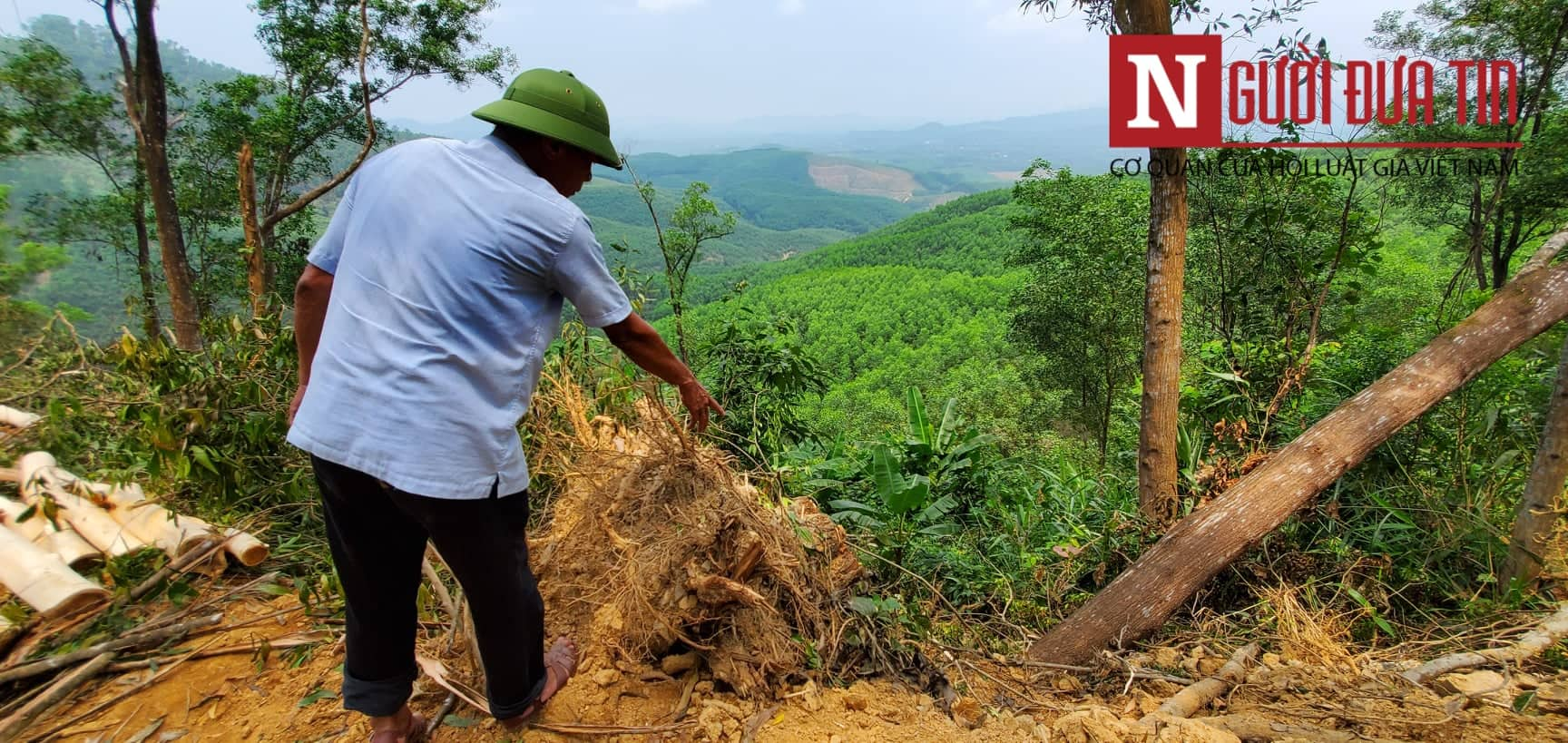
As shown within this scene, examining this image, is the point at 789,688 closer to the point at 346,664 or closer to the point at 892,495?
the point at 346,664

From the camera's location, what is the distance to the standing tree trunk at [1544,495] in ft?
8.57

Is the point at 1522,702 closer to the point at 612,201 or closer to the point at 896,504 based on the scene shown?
the point at 896,504

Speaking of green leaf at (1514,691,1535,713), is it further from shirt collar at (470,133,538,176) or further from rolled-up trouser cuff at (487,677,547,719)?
shirt collar at (470,133,538,176)

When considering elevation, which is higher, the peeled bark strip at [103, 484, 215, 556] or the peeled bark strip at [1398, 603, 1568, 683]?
the peeled bark strip at [103, 484, 215, 556]

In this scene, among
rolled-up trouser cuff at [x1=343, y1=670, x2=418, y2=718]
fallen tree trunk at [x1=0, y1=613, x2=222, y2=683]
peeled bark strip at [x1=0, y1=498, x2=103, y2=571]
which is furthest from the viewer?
peeled bark strip at [x1=0, y1=498, x2=103, y2=571]

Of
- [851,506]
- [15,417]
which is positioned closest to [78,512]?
[15,417]

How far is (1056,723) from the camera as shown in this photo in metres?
1.91

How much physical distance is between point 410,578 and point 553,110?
1.07 metres

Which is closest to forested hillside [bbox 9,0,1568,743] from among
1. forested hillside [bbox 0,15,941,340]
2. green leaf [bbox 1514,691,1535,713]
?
green leaf [bbox 1514,691,1535,713]

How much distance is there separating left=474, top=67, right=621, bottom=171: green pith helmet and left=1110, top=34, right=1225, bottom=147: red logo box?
367 cm

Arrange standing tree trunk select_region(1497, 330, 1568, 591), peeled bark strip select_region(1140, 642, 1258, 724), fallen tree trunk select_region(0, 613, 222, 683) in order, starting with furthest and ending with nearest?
standing tree trunk select_region(1497, 330, 1568, 591), peeled bark strip select_region(1140, 642, 1258, 724), fallen tree trunk select_region(0, 613, 222, 683)

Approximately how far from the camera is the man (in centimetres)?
136

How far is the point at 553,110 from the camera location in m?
1.45

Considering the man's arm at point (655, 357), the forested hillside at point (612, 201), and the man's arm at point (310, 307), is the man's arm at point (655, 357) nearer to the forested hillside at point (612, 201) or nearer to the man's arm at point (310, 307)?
the man's arm at point (310, 307)
